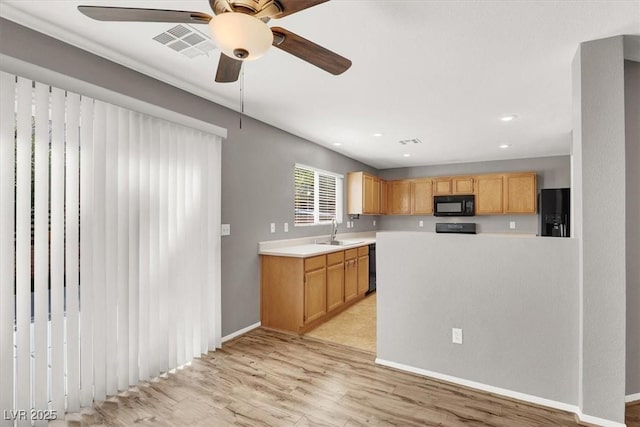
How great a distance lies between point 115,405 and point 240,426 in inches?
37.1

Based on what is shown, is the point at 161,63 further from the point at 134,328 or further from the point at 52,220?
the point at 134,328

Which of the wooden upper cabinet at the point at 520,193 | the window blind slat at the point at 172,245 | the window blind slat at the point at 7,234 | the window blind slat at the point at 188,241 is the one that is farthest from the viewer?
the wooden upper cabinet at the point at 520,193

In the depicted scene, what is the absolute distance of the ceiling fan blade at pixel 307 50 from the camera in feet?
4.62

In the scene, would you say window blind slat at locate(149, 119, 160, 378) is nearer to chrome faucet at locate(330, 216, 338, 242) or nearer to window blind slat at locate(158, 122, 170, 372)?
window blind slat at locate(158, 122, 170, 372)

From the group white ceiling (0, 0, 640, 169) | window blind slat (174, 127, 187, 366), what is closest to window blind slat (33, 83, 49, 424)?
white ceiling (0, 0, 640, 169)

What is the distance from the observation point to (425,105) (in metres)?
3.28

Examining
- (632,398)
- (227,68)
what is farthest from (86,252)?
(632,398)

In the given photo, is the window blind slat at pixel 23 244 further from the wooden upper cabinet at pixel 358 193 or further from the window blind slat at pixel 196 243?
the wooden upper cabinet at pixel 358 193

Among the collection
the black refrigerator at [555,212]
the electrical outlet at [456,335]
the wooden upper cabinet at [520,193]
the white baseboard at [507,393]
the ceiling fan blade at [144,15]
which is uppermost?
the ceiling fan blade at [144,15]

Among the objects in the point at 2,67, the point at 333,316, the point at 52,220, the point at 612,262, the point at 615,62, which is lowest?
the point at 333,316

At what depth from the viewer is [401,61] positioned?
236 cm

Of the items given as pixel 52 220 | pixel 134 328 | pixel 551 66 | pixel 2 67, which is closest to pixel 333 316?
pixel 134 328

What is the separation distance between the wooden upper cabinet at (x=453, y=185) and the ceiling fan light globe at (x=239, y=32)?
5.87 meters

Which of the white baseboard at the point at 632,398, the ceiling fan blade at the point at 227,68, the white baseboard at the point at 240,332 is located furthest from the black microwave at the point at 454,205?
the ceiling fan blade at the point at 227,68
